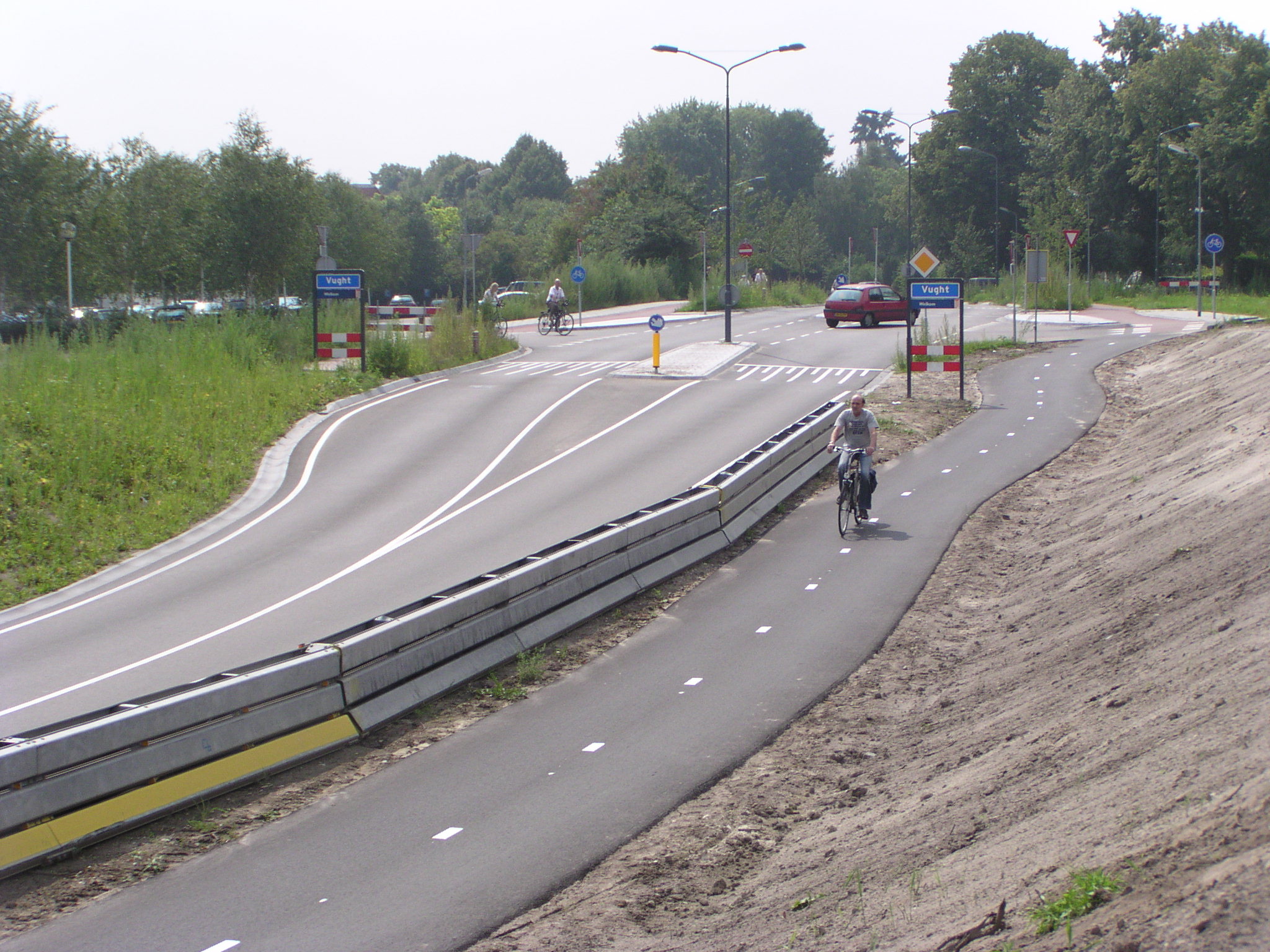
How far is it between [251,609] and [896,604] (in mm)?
7014

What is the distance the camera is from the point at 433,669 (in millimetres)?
8844

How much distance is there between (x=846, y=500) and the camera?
49.2ft

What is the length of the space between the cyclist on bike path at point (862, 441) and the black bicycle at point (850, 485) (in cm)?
3

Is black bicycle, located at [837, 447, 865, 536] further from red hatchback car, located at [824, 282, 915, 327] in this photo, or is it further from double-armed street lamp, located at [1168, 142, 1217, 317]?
double-armed street lamp, located at [1168, 142, 1217, 317]

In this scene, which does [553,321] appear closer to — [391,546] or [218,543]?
[218,543]

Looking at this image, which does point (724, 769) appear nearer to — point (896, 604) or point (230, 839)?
point (230, 839)

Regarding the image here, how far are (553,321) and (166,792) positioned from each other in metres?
37.1

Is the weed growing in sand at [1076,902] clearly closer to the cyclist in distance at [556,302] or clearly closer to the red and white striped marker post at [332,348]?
the red and white striped marker post at [332,348]

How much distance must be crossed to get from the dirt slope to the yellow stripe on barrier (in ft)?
8.41

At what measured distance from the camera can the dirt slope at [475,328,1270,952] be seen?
4.35 m

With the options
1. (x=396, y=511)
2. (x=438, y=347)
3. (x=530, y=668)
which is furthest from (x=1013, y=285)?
(x=530, y=668)

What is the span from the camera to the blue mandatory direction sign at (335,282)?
2742 cm

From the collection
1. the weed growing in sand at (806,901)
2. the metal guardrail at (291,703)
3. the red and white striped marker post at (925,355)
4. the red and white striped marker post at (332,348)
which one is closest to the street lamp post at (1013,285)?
the red and white striped marker post at (925,355)

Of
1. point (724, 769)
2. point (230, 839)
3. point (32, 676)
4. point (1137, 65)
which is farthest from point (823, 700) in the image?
point (1137, 65)
